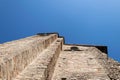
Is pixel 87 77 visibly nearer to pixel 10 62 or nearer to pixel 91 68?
pixel 91 68

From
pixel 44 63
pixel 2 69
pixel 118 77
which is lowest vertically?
pixel 118 77

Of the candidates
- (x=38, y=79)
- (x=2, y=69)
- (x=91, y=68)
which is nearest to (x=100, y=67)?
(x=91, y=68)

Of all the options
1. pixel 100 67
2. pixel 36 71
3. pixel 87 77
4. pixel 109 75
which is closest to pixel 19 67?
pixel 36 71

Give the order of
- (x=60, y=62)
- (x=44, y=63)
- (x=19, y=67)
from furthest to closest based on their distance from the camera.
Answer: (x=60, y=62), (x=44, y=63), (x=19, y=67)

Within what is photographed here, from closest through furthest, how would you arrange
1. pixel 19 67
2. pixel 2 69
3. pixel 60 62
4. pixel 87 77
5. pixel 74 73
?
pixel 2 69
pixel 19 67
pixel 87 77
pixel 74 73
pixel 60 62

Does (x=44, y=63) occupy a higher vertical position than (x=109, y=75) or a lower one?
higher

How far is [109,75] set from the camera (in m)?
9.78

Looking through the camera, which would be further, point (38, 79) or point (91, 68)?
point (91, 68)

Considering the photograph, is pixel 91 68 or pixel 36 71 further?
pixel 91 68

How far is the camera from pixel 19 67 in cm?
725

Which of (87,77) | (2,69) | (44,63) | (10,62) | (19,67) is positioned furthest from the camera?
(87,77)

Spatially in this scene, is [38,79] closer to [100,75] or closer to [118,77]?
[100,75]

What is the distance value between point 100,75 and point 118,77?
2.91 feet

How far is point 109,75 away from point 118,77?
0.51 metres
